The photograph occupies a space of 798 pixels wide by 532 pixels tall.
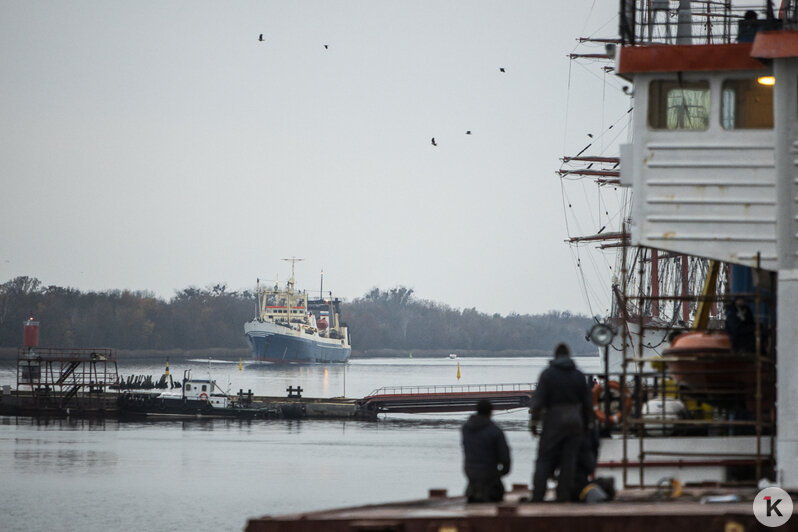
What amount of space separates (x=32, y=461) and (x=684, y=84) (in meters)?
42.6

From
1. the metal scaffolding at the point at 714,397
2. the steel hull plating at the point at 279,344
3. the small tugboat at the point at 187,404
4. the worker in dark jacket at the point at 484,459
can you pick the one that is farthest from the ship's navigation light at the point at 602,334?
the steel hull plating at the point at 279,344

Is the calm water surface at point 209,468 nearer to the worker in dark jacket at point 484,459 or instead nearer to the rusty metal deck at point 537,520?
the worker in dark jacket at point 484,459

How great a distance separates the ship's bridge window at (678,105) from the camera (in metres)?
13.4

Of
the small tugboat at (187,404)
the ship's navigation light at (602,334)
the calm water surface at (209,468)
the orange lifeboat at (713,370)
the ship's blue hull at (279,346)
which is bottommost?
the calm water surface at (209,468)

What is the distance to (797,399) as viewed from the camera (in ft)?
39.0

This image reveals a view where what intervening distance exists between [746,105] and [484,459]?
17.3 ft

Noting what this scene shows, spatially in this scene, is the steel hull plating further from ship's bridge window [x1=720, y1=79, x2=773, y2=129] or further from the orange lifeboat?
ship's bridge window [x1=720, y1=79, x2=773, y2=129]

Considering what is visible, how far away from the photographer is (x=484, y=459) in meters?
11.1

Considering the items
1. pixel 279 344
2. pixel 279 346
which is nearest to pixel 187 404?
pixel 279 344

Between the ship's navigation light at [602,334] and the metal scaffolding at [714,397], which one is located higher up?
the ship's navigation light at [602,334]

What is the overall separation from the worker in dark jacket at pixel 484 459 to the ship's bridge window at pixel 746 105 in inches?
183

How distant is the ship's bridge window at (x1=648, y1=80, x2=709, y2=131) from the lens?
43.9 ft

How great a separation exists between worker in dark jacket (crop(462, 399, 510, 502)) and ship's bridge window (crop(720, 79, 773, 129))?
464 cm

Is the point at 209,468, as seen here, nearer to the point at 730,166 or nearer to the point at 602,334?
the point at 602,334
